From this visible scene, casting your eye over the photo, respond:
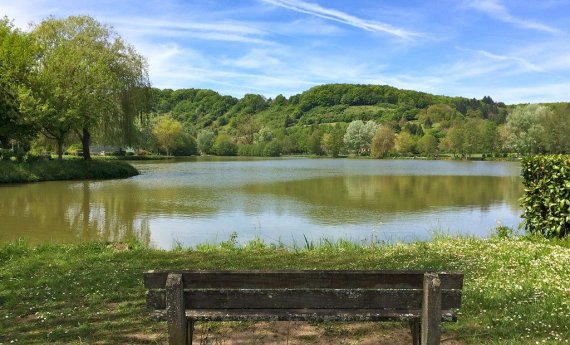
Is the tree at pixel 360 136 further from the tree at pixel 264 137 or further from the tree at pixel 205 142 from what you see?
the tree at pixel 205 142

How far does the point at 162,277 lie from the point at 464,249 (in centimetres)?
708

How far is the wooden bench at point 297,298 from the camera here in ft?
10.7

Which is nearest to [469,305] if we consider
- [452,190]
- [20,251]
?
[20,251]

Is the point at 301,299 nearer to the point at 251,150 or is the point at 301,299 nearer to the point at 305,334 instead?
the point at 305,334

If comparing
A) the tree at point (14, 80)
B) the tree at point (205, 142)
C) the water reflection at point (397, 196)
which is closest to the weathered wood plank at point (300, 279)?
the water reflection at point (397, 196)

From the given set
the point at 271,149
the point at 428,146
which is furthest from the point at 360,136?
the point at 271,149

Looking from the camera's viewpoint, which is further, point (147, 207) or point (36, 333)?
point (147, 207)

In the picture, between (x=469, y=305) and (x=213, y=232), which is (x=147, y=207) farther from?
(x=469, y=305)

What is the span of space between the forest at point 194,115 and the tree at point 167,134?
9.0 inches

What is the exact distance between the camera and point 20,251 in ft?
30.4

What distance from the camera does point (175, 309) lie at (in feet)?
10.7

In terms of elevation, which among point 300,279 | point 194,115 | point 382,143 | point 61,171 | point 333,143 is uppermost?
point 194,115

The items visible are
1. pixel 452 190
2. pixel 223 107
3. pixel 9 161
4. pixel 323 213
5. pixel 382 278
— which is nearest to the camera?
pixel 382 278

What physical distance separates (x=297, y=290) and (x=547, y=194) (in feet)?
31.0
